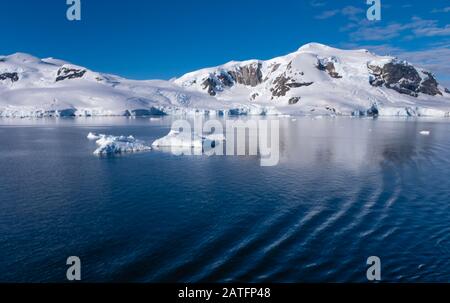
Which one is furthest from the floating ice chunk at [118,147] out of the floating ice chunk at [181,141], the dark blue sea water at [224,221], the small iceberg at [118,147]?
the dark blue sea water at [224,221]

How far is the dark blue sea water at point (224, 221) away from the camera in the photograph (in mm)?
15031

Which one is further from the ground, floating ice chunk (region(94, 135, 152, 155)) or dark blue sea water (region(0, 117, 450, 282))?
floating ice chunk (region(94, 135, 152, 155))

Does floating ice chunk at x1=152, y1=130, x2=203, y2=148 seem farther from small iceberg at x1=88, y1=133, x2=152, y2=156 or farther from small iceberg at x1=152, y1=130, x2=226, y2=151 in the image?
small iceberg at x1=88, y1=133, x2=152, y2=156

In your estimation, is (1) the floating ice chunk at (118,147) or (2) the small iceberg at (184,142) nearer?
(1) the floating ice chunk at (118,147)

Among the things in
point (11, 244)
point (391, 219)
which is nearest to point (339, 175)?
point (391, 219)

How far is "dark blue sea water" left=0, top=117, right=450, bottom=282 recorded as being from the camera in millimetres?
15031

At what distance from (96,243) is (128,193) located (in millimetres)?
9420

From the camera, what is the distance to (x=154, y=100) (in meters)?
198

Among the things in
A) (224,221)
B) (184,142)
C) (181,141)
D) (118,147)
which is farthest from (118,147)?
(224,221)

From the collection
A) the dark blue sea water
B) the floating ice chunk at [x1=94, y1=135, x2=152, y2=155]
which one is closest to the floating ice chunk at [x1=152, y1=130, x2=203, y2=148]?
the floating ice chunk at [x1=94, y1=135, x2=152, y2=155]

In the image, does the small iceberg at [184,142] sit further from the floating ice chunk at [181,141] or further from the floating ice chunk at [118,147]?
the floating ice chunk at [118,147]

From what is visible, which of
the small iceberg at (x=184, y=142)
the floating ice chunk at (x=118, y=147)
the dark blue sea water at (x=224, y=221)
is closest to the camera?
the dark blue sea water at (x=224, y=221)

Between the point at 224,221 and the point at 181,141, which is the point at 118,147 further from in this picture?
the point at 224,221
